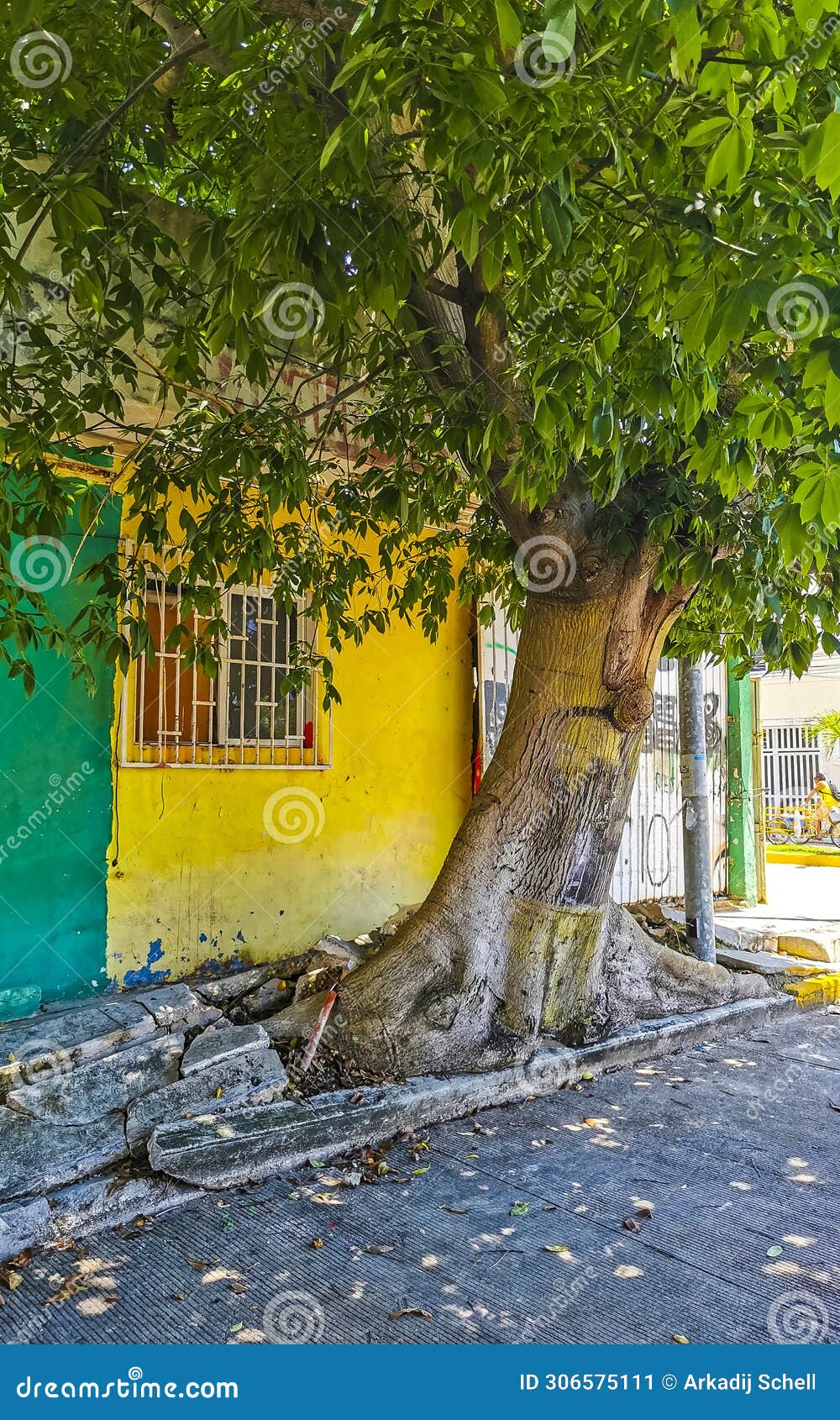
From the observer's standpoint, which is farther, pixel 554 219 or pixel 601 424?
pixel 601 424

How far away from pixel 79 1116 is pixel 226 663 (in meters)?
3.16

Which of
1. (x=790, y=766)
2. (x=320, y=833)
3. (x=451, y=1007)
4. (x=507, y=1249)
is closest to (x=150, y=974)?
(x=320, y=833)

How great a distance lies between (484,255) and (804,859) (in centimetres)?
1410

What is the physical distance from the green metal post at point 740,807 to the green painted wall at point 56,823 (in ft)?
21.7

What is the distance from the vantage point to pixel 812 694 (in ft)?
74.9

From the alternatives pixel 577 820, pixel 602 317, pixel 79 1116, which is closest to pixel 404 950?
pixel 577 820

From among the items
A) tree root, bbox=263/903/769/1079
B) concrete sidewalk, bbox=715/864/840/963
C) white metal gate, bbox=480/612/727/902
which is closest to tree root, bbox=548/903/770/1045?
tree root, bbox=263/903/769/1079

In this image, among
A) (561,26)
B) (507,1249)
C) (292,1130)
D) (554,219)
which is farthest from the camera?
(292,1130)

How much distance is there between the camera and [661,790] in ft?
28.9

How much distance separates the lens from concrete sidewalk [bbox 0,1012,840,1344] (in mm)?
2545

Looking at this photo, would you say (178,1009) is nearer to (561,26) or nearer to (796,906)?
(561,26)

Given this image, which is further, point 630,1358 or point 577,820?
point 577,820

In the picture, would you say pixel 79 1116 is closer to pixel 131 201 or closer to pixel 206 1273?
pixel 206 1273

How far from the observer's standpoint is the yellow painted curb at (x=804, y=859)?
13.9 m
